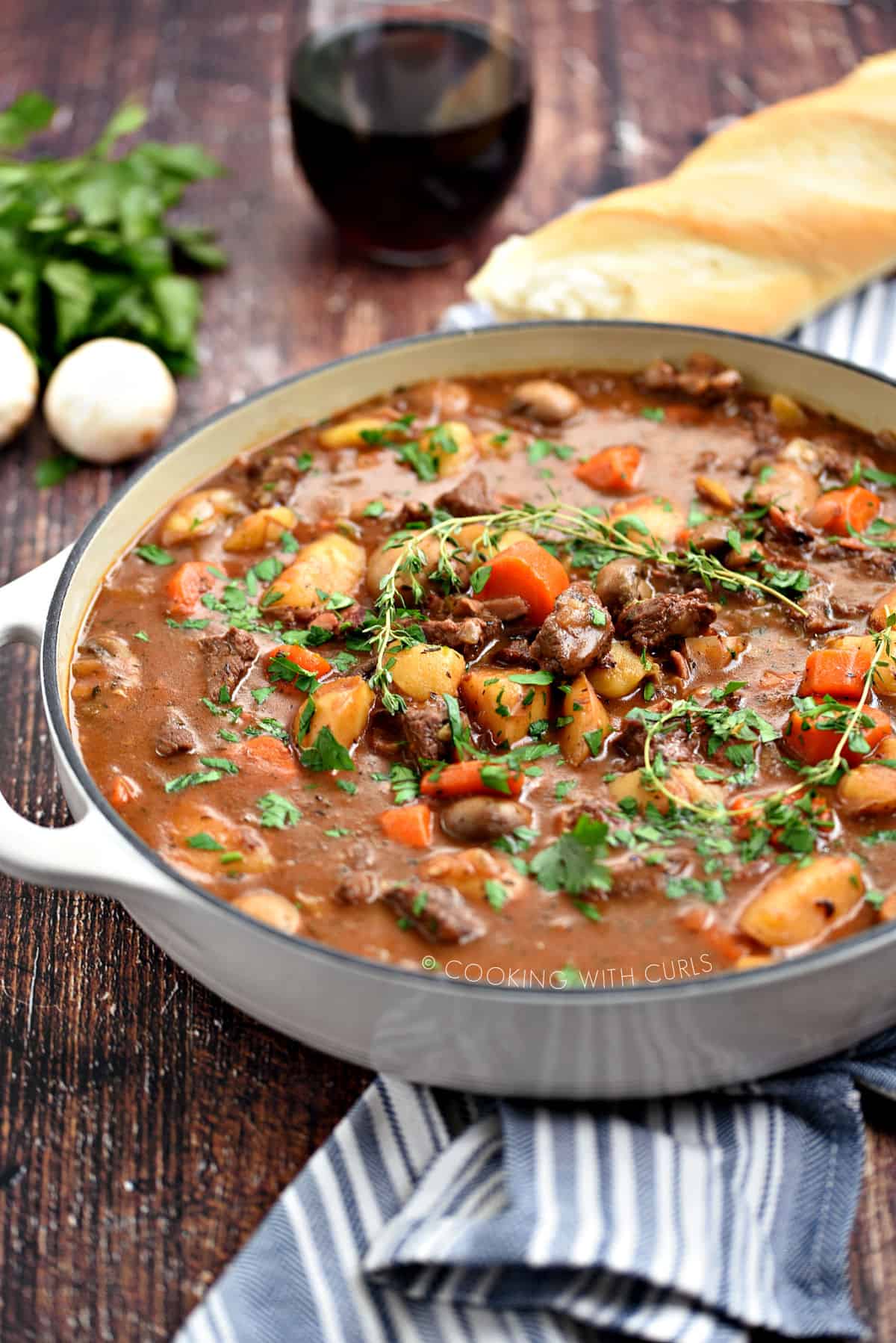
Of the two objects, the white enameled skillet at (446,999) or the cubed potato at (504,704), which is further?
the cubed potato at (504,704)

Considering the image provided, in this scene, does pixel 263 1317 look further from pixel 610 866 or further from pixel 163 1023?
pixel 610 866

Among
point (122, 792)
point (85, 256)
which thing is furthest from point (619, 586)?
point (85, 256)

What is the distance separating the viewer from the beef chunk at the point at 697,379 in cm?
473

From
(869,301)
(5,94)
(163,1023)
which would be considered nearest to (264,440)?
(163,1023)

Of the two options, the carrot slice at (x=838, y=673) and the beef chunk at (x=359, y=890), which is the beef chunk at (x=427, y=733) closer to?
the beef chunk at (x=359, y=890)

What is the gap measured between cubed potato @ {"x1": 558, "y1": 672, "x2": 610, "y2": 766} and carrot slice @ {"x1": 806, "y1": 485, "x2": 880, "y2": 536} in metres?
1.05

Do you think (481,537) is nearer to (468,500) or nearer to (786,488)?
(468,500)

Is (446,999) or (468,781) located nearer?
(446,999)

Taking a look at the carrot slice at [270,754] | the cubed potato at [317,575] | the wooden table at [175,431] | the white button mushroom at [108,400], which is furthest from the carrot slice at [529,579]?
the white button mushroom at [108,400]

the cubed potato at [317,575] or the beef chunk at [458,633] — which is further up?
the beef chunk at [458,633]

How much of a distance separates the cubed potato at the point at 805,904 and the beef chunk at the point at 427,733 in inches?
32.8

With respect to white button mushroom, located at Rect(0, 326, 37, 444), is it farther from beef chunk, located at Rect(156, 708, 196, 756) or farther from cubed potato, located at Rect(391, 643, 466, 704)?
cubed potato, located at Rect(391, 643, 466, 704)

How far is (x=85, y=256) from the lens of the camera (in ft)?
18.8

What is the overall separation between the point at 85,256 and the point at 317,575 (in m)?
2.36
